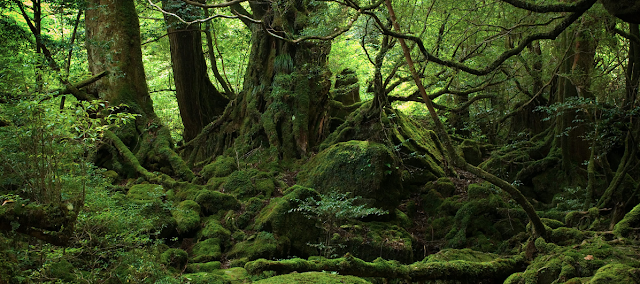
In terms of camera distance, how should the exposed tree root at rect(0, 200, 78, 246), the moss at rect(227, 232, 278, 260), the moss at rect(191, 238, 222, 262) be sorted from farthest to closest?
1. the moss at rect(227, 232, 278, 260)
2. the moss at rect(191, 238, 222, 262)
3. the exposed tree root at rect(0, 200, 78, 246)

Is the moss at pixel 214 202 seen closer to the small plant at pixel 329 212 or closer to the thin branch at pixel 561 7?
the small plant at pixel 329 212

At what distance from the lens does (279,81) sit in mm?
10281

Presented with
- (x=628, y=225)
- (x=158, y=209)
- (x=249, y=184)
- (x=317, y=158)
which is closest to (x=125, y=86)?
(x=249, y=184)

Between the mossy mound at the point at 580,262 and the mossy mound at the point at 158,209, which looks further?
the mossy mound at the point at 158,209

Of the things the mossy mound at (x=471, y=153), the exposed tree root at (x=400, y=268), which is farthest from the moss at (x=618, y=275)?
the mossy mound at (x=471, y=153)

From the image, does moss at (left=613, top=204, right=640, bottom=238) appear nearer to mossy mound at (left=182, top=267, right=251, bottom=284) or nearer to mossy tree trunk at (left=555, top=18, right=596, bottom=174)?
mossy tree trunk at (left=555, top=18, right=596, bottom=174)

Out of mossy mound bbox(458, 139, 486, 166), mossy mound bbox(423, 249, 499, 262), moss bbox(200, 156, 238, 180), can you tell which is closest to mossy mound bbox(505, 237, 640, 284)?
mossy mound bbox(423, 249, 499, 262)

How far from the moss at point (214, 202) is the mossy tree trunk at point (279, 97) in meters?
2.42

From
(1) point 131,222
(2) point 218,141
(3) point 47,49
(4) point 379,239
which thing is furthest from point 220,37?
(1) point 131,222

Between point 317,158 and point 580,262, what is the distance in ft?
18.8

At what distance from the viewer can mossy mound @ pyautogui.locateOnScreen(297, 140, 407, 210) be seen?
781 cm

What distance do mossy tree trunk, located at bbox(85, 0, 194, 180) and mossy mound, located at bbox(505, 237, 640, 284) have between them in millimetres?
7123

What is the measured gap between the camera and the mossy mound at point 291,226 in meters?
6.63

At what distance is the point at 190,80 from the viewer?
1157cm
